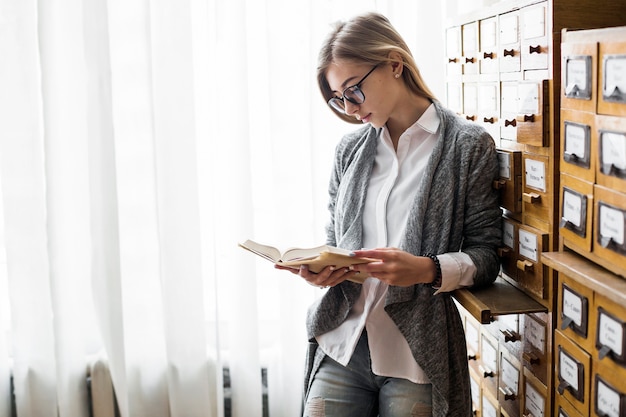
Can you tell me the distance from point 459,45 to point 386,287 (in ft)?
2.31

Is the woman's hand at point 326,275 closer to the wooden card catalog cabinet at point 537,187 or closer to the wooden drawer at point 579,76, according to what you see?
the wooden card catalog cabinet at point 537,187

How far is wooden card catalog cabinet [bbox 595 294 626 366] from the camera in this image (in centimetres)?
123

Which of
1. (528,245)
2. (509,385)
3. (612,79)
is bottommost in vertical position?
(509,385)

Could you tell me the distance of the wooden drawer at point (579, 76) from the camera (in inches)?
50.3

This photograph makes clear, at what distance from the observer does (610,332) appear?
1.26m

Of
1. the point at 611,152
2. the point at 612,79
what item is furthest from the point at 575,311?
the point at 612,79

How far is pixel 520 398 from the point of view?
1752 mm

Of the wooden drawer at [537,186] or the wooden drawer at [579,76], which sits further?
the wooden drawer at [537,186]

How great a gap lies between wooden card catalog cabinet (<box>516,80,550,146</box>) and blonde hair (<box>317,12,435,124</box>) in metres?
0.25

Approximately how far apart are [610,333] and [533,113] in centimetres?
50

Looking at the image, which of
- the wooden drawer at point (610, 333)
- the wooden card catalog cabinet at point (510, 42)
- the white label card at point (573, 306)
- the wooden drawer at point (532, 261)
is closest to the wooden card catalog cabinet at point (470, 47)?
the wooden card catalog cabinet at point (510, 42)

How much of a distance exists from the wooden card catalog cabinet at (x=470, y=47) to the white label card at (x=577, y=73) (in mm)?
534

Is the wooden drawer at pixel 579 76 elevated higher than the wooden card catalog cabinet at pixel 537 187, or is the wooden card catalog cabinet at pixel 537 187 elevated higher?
the wooden drawer at pixel 579 76

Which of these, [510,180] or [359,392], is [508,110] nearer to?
[510,180]
